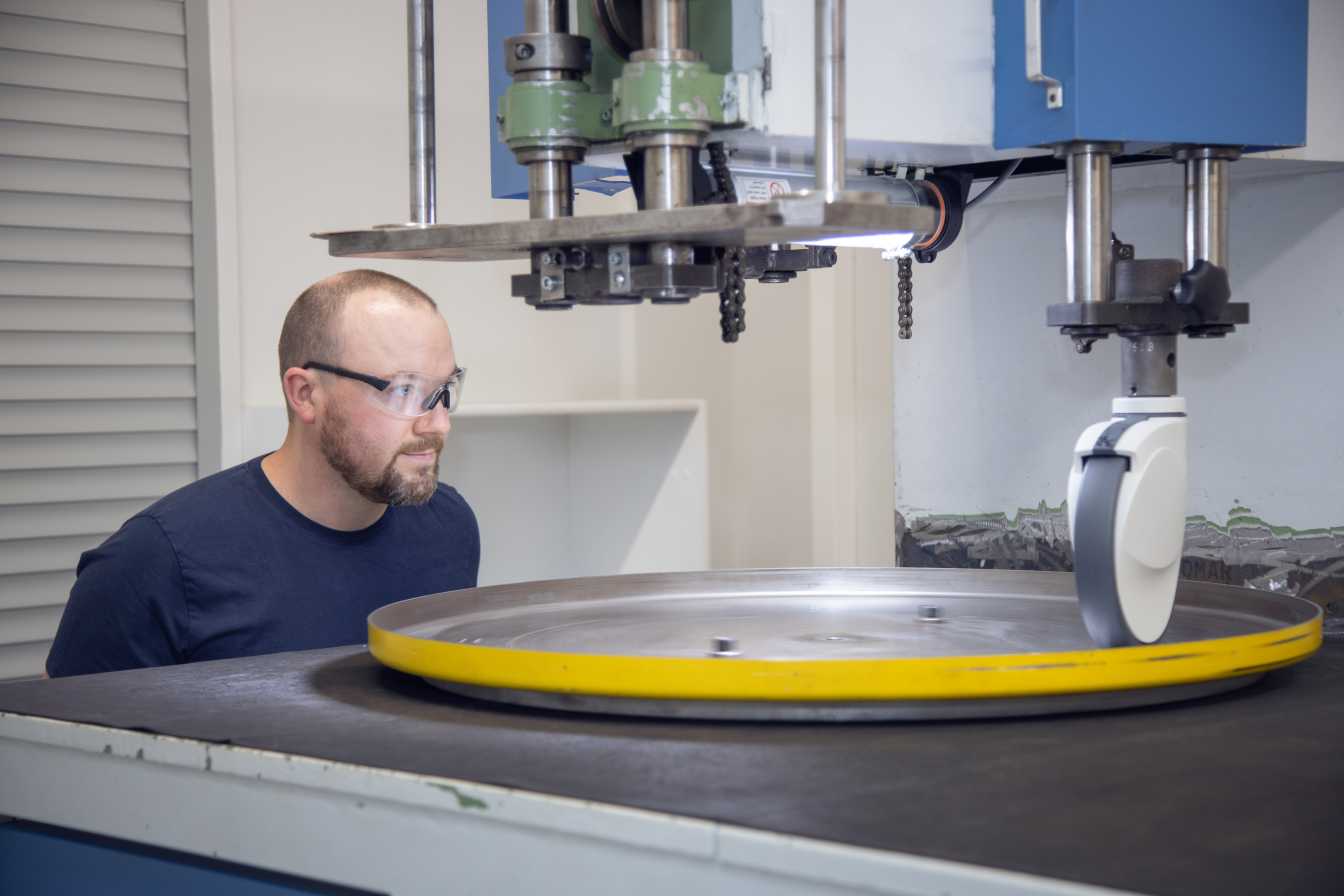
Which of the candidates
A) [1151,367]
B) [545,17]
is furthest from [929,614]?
[545,17]

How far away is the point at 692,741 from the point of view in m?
1.00

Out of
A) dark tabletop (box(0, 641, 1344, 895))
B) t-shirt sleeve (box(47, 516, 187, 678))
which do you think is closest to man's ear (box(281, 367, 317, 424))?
t-shirt sleeve (box(47, 516, 187, 678))

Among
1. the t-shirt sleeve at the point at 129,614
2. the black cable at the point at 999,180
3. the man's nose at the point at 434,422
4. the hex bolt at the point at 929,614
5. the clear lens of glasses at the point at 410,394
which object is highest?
the black cable at the point at 999,180

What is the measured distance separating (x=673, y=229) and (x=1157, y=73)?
497 millimetres

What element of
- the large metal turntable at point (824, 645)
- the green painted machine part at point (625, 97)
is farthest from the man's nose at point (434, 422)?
the green painted machine part at point (625, 97)

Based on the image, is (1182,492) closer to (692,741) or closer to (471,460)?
(692,741)

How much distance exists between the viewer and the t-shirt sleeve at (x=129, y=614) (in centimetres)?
179

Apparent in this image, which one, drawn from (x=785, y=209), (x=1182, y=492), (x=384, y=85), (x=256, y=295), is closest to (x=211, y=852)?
(x=785, y=209)

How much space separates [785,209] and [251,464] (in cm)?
118

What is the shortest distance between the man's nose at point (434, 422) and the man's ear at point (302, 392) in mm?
149

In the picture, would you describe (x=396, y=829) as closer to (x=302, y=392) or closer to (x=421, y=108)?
(x=421, y=108)

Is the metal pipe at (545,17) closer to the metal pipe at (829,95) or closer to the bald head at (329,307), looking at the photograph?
the metal pipe at (829,95)

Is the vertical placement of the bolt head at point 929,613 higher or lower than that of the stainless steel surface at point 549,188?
lower

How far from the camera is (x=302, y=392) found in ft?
6.73
